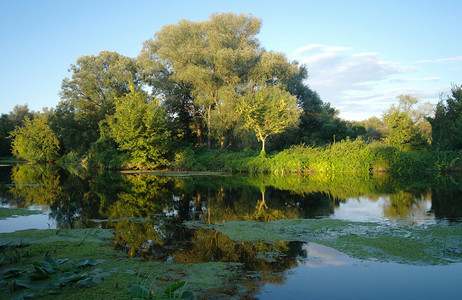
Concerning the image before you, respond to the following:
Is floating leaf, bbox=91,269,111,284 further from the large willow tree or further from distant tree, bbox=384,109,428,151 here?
distant tree, bbox=384,109,428,151

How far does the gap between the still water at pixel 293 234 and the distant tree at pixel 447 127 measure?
55.7 ft

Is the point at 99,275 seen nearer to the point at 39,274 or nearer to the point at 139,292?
the point at 39,274

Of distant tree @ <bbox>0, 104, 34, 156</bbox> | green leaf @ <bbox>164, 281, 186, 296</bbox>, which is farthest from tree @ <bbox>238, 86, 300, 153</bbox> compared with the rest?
distant tree @ <bbox>0, 104, 34, 156</bbox>

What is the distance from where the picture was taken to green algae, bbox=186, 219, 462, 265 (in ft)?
18.5

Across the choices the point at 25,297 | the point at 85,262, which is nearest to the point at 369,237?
the point at 85,262

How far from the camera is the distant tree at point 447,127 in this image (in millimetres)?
27641

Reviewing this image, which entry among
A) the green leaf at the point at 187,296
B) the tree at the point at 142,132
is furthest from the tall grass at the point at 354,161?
the green leaf at the point at 187,296

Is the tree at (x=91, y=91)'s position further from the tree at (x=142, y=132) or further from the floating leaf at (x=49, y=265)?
the floating leaf at (x=49, y=265)

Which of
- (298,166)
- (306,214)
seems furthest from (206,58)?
(306,214)

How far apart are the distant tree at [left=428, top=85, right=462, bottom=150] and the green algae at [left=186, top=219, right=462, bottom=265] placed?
2410 cm

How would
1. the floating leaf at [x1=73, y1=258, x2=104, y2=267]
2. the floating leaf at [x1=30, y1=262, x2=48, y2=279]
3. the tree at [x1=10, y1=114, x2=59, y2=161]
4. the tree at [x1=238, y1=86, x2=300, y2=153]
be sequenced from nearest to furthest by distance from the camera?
the floating leaf at [x1=30, y1=262, x2=48, y2=279] → the floating leaf at [x1=73, y1=258, x2=104, y2=267] → the tree at [x1=238, y1=86, x2=300, y2=153] → the tree at [x1=10, y1=114, x2=59, y2=161]

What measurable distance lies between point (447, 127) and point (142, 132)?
1049 inches

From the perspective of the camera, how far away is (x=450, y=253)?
18.8ft

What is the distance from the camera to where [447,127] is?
2808cm
